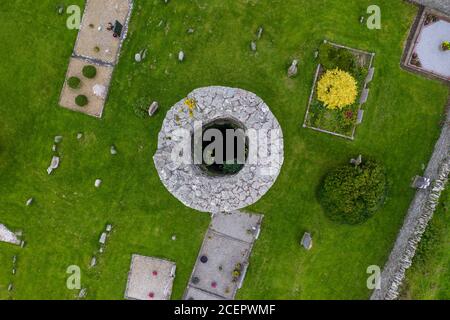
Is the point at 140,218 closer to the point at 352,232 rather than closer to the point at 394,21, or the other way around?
the point at 352,232

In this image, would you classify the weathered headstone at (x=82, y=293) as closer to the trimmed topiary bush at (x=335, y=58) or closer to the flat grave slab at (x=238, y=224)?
the flat grave slab at (x=238, y=224)

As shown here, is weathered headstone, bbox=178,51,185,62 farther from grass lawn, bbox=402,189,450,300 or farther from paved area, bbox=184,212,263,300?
grass lawn, bbox=402,189,450,300

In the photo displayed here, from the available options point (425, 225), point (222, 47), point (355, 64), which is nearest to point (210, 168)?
point (222, 47)

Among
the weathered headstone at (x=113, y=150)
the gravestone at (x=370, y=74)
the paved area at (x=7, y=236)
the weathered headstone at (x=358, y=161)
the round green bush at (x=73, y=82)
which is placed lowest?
the paved area at (x=7, y=236)

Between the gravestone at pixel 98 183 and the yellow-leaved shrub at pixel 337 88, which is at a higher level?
the yellow-leaved shrub at pixel 337 88

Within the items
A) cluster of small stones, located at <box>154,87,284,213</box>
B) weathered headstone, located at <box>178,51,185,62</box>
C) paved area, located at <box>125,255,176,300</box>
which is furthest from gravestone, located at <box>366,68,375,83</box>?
paved area, located at <box>125,255,176,300</box>

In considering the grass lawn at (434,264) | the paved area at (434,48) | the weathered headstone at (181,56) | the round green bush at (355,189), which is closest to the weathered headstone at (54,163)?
the weathered headstone at (181,56)
